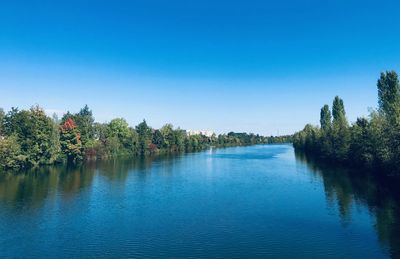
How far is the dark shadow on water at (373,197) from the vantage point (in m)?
19.1

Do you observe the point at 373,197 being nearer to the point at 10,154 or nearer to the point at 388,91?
the point at 388,91

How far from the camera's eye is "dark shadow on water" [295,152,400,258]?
19.1 metres

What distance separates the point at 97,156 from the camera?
84.1 metres

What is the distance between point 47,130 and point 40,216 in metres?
45.8

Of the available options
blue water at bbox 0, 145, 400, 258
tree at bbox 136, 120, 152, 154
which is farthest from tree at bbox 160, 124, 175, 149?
blue water at bbox 0, 145, 400, 258

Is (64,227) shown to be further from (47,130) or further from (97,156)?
(97,156)

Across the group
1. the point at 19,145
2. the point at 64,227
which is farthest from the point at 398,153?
the point at 19,145

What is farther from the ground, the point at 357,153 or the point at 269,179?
the point at 357,153

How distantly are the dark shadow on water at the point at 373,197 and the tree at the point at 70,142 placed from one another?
5865cm

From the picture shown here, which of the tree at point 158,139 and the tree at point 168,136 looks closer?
the tree at point 158,139

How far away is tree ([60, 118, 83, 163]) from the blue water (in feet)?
118

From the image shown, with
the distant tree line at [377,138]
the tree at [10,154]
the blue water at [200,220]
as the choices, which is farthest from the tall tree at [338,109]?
the tree at [10,154]

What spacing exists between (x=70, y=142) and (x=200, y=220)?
2422 inches

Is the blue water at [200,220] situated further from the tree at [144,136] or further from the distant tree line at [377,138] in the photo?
the tree at [144,136]
